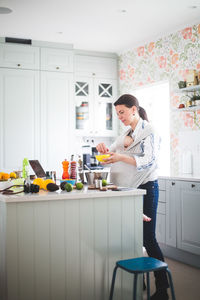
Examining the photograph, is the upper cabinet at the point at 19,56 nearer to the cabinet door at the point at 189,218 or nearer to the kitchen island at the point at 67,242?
the cabinet door at the point at 189,218

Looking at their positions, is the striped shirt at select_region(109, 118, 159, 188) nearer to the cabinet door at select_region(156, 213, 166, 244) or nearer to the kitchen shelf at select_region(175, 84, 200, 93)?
the cabinet door at select_region(156, 213, 166, 244)

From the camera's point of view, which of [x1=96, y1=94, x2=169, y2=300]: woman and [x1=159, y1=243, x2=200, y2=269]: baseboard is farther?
[x1=159, y1=243, x2=200, y2=269]: baseboard

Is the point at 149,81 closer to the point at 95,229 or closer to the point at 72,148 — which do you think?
the point at 72,148

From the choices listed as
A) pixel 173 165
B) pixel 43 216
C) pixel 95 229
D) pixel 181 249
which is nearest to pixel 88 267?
pixel 95 229

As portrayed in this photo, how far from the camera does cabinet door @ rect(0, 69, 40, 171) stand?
4922mm

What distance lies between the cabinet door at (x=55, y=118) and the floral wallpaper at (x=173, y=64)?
104cm

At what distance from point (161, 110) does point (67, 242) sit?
341cm

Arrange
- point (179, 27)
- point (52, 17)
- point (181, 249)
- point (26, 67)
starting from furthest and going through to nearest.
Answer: point (26, 67) < point (179, 27) < point (52, 17) < point (181, 249)

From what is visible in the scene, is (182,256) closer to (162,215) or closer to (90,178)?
(162,215)

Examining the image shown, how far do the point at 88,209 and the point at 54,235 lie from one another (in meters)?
0.24

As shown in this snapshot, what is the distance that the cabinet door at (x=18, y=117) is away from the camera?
4.92 meters

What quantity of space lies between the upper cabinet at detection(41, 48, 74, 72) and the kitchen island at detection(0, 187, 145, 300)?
3.31 meters

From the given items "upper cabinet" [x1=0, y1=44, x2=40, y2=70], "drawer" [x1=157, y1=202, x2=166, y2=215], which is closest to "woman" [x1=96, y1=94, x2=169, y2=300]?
"drawer" [x1=157, y1=202, x2=166, y2=215]

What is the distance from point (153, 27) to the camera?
4598 mm
